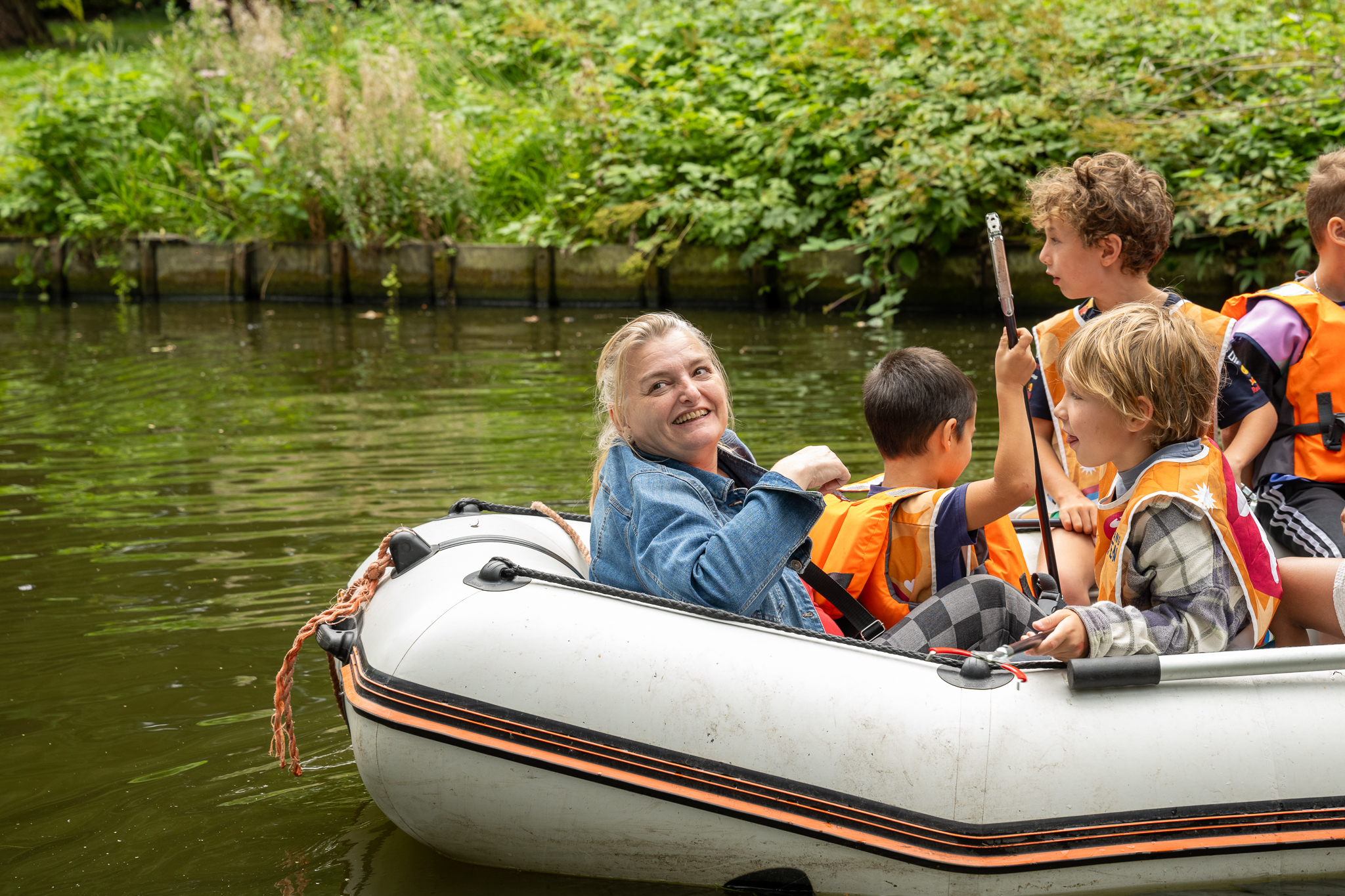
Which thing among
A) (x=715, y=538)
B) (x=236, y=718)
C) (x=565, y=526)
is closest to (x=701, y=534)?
(x=715, y=538)

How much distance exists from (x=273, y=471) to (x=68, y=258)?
7041 millimetres

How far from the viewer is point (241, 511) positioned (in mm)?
4609

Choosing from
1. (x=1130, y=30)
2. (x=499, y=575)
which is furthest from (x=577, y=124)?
(x=499, y=575)

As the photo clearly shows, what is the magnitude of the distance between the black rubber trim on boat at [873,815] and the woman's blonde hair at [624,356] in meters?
0.52

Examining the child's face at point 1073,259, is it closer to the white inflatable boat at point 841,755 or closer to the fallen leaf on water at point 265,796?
the white inflatable boat at point 841,755

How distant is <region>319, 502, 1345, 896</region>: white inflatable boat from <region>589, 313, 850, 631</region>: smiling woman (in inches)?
3.6

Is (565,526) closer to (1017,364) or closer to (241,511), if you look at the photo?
(1017,364)

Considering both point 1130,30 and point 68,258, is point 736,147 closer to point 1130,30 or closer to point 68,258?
point 1130,30

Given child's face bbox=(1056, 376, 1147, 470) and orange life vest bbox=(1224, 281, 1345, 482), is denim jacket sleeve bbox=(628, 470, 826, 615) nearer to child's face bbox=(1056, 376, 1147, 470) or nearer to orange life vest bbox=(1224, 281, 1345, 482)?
child's face bbox=(1056, 376, 1147, 470)

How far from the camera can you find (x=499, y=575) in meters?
2.32

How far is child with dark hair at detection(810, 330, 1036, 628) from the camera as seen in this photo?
2449 millimetres

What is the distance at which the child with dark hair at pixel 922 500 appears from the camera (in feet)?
8.04

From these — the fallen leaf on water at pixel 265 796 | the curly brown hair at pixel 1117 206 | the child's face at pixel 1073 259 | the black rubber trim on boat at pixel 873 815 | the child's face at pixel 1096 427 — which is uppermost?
the curly brown hair at pixel 1117 206

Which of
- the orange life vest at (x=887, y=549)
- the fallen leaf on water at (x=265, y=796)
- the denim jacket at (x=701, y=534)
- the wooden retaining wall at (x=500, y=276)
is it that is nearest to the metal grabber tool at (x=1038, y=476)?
the orange life vest at (x=887, y=549)
